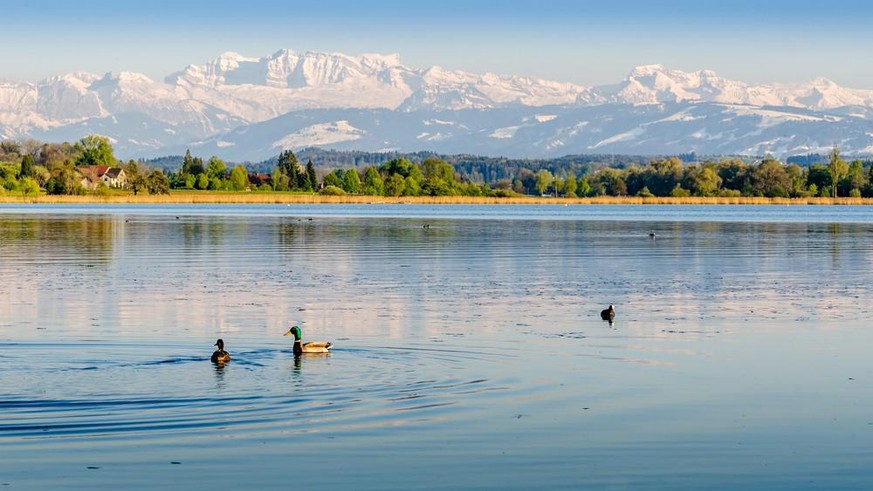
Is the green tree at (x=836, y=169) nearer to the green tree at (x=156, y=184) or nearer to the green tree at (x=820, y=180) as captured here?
Result: the green tree at (x=820, y=180)

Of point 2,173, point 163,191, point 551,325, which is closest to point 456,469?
point 551,325

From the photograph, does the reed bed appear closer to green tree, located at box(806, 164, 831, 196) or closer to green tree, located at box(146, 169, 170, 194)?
green tree, located at box(146, 169, 170, 194)

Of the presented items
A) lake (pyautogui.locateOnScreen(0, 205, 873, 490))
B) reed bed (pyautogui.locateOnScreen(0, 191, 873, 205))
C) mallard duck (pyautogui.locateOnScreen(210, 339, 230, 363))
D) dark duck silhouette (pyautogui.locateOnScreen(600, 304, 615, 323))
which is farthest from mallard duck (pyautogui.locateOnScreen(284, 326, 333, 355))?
reed bed (pyautogui.locateOnScreen(0, 191, 873, 205))

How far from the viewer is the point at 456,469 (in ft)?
43.6

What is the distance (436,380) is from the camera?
59.9 feet

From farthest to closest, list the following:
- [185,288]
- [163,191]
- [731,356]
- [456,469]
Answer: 1. [163,191]
2. [185,288]
3. [731,356]
4. [456,469]

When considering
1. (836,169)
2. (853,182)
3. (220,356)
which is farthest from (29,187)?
(220,356)

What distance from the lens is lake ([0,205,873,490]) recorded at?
525 inches

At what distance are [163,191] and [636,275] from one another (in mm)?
156042

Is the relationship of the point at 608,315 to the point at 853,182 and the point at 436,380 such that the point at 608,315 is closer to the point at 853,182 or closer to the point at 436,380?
the point at 436,380

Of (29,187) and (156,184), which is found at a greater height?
(156,184)

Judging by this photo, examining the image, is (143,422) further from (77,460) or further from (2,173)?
(2,173)

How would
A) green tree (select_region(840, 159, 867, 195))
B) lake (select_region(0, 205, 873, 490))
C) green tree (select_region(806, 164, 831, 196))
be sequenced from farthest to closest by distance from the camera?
green tree (select_region(806, 164, 831, 196)), green tree (select_region(840, 159, 867, 195)), lake (select_region(0, 205, 873, 490))

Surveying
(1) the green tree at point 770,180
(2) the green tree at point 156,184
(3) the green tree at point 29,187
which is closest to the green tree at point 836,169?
(1) the green tree at point 770,180
